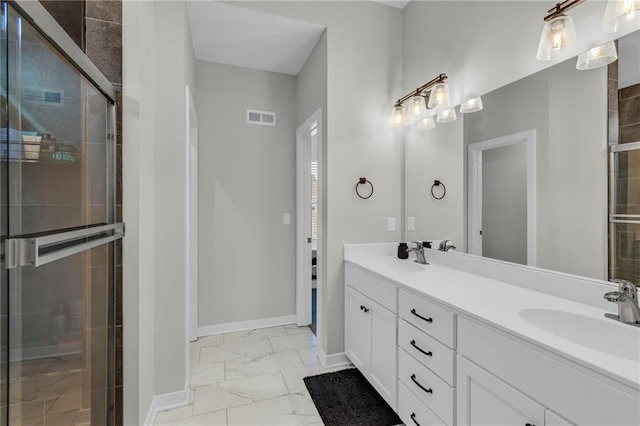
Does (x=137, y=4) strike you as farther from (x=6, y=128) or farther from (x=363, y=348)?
(x=363, y=348)

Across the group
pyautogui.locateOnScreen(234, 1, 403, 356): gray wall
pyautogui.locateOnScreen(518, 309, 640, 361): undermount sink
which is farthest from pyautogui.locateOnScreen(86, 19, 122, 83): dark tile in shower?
pyautogui.locateOnScreen(518, 309, 640, 361): undermount sink

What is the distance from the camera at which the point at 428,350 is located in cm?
144

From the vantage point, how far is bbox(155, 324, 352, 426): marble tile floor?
185 cm

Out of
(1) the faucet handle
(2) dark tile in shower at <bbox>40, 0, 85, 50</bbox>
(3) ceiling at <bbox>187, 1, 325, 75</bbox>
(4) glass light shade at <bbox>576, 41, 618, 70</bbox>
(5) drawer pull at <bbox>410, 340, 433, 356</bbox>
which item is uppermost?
(3) ceiling at <bbox>187, 1, 325, 75</bbox>

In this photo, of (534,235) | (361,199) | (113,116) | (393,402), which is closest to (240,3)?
(113,116)

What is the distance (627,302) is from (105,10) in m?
2.63

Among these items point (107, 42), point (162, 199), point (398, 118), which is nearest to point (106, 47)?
point (107, 42)

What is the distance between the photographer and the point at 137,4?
1.63 m

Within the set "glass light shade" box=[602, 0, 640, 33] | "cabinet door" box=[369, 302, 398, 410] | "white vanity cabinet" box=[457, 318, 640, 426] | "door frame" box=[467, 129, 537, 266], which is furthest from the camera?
"cabinet door" box=[369, 302, 398, 410]

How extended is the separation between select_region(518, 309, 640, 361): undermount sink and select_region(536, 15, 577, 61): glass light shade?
1.17 meters

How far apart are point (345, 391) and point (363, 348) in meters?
0.31

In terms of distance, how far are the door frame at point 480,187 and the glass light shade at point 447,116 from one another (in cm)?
27

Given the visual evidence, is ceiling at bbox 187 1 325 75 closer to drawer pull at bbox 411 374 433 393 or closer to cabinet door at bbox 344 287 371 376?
cabinet door at bbox 344 287 371 376

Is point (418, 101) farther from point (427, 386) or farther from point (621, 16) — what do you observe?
point (427, 386)
